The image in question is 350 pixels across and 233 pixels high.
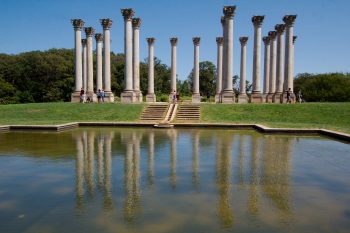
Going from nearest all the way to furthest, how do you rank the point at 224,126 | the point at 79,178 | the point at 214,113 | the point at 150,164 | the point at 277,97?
1. the point at 79,178
2. the point at 150,164
3. the point at 224,126
4. the point at 214,113
5. the point at 277,97

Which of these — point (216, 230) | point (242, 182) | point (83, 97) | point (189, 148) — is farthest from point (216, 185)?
point (83, 97)

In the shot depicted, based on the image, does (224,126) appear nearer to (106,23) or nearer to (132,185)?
(132,185)

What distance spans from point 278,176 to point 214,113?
79.7 feet

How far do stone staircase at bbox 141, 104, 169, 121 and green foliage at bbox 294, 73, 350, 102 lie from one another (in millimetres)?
72304

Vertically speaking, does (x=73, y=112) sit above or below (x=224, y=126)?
above

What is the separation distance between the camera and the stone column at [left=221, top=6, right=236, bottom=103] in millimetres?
41812

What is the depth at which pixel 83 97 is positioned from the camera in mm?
46438

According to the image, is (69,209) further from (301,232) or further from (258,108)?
(258,108)

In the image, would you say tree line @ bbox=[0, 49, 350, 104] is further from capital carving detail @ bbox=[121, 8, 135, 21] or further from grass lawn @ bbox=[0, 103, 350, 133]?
grass lawn @ bbox=[0, 103, 350, 133]

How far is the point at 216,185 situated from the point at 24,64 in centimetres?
9696

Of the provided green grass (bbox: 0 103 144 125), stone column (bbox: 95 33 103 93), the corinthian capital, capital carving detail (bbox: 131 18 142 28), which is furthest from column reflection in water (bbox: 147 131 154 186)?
the corinthian capital

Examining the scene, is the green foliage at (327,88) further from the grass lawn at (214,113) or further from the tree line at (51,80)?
the grass lawn at (214,113)

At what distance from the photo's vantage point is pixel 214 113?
113ft

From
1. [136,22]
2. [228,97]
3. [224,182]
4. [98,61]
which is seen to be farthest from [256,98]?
[224,182]
